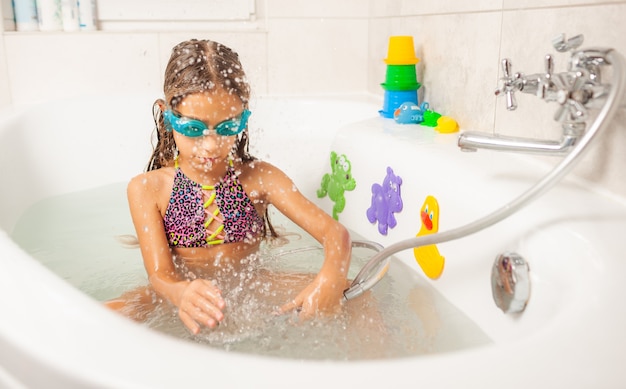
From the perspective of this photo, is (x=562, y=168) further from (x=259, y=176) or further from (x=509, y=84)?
(x=259, y=176)

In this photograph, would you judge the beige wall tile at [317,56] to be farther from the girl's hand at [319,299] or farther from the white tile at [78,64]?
the girl's hand at [319,299]

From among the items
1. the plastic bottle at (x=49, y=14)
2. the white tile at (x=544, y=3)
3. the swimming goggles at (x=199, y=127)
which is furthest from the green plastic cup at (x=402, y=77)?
the plastic bottle at (x=49, y=14)

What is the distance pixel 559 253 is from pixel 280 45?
1.61 m

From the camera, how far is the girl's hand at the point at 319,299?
1095mm

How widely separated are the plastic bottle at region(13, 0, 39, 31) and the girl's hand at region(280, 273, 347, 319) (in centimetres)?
156

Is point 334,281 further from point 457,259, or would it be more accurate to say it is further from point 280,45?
point 280,45

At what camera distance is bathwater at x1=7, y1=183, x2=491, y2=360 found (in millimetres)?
995

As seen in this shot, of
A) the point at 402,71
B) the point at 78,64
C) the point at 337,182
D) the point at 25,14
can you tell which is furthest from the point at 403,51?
→ the point at 25,14

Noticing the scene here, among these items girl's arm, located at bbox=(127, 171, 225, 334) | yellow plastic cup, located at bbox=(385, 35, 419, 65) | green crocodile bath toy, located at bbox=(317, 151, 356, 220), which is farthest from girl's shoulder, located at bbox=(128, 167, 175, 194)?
yellow plastic cup, located at bbox=(385, 35, 419, 65)

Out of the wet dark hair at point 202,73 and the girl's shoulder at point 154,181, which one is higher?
the wet dark hair at point 202,73

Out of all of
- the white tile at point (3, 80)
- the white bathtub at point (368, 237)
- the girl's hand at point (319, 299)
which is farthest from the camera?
the white tile at point (3, 80)

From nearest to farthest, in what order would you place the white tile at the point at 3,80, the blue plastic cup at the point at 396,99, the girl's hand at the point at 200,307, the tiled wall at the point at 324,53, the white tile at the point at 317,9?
the girl's hand at the point at 200,307 < the tiled wall at the point at 324,53 < the blue plastic cup at the point at 396,99 < the white tile at the point at 3,80 < the white tile at the point at 317,9

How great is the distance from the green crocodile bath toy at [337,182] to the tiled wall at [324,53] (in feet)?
0.99

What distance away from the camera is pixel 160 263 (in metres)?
1.26
